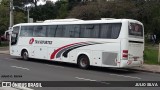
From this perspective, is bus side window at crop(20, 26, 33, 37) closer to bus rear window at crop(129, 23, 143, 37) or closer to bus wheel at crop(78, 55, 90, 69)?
bus wheel at crop(78, 55, 90, 69)

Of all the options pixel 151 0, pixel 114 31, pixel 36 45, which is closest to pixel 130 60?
pixel 114 31

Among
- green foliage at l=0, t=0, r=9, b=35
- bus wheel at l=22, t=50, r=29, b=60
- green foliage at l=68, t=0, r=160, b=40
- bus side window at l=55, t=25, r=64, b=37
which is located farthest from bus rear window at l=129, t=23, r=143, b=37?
green foliage at l=0, t=0, r=9, b=35

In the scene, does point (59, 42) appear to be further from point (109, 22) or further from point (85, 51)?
point (109, 22)

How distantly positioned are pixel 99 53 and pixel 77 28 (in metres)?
2.51

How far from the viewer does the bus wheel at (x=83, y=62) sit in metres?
21.1

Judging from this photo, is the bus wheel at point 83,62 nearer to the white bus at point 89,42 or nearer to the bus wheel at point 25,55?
the white bus at point 89,42

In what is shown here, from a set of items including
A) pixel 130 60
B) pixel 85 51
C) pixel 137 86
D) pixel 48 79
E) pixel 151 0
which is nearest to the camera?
pixel 137 86

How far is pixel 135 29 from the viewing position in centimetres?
2002

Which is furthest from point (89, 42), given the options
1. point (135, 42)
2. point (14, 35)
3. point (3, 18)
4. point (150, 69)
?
point (3, 18)

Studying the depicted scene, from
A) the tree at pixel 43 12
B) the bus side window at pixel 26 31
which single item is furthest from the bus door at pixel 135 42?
the tree at pixel 43 12

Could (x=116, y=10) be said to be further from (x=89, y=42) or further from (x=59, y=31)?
(x=89, y=42)

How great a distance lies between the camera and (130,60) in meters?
19.5

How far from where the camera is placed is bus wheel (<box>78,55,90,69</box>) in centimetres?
2107

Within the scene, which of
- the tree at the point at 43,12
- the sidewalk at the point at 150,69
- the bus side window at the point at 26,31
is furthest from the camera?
the tree at the point at 43,12
